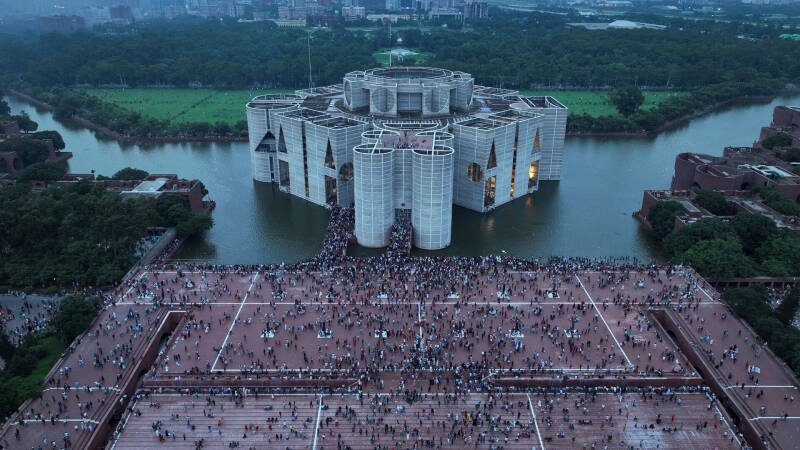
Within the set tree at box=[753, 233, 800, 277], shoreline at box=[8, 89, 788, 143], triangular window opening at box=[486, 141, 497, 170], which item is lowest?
shoreline at box=[8, 89, 788, 143]

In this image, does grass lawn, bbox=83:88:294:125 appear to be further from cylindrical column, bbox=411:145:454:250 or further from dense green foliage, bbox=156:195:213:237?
cylindrical column, bbox=411:145:454:250

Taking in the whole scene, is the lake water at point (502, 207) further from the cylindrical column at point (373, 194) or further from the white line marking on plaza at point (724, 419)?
the white line marking on plaza at point (724, 419)

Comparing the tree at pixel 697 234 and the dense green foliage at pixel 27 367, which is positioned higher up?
the tree at pixel 697 234

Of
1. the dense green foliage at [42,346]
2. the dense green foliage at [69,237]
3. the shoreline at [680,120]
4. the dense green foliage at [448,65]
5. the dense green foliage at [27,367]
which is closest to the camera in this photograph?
the dense green foliage at [27,367]

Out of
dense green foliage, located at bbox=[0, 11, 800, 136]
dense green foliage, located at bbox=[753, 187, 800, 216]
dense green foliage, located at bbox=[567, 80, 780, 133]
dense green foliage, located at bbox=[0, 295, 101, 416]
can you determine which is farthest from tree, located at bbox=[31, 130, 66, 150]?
dense green foliage, located at bbox=[753, 187, 800, 216]

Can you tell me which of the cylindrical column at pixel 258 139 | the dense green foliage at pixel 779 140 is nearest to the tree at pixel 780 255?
the dense green foliage at pixel 779 140

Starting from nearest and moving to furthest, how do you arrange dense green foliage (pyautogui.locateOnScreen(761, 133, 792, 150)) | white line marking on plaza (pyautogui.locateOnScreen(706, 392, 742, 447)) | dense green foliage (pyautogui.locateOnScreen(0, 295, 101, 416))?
white line marking on plaza (pyautogui.locateOnScreen(706, 392, 742, 447)), dense green foliage (pyautogui.locateOnScreen(0, 295, 101, 416)), dense green foliage (pyautogui.locateOnScreen(761, 133, 792, 150))

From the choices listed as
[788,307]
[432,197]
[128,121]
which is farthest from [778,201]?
[128,121]

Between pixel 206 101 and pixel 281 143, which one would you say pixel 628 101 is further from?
pixel 206 101
